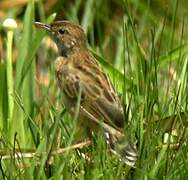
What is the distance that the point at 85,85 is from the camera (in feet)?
18.1

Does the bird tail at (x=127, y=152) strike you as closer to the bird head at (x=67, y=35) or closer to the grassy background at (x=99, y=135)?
the grassy background at (x=99, y=135)

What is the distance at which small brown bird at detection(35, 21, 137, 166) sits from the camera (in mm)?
5000

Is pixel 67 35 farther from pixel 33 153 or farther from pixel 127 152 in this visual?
pixel 127 152

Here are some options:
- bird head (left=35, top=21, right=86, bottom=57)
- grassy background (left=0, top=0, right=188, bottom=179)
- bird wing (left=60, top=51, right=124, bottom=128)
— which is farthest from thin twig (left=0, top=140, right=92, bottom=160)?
bird head (left=35, top=21, right=86, bottom=57)

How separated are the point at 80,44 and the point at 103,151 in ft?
5.69

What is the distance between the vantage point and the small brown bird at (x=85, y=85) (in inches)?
197

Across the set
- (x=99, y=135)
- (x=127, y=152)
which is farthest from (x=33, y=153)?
(x=127, y=152)

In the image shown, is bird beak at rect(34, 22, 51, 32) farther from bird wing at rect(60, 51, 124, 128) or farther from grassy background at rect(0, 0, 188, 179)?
bird wing at rect(60, 51, 124, 128)

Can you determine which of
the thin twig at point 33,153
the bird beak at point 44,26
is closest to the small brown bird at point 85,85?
the bird beak at point 44,26

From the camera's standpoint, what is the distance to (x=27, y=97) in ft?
18.2

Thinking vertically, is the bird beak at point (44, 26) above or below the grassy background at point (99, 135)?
above

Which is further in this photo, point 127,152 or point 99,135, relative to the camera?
point 99,135

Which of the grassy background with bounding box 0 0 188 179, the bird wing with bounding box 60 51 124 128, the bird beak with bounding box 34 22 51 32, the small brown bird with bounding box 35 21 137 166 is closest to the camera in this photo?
the grassy background with bounding box 0 0 188 179

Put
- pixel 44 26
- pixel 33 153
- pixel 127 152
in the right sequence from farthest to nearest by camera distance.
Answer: pixel 44 26 < pixel 33 153 < pixel 127 152
